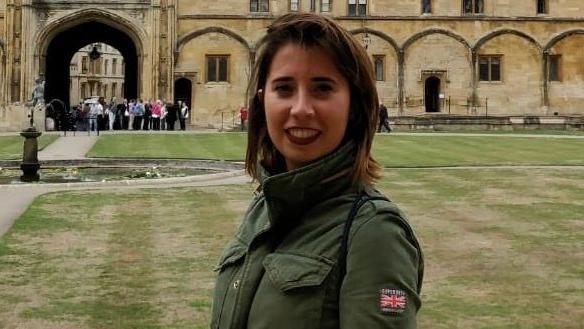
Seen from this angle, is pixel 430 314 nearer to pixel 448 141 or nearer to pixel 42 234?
pixel 42 234

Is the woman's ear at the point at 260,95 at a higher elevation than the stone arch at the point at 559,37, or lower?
lower

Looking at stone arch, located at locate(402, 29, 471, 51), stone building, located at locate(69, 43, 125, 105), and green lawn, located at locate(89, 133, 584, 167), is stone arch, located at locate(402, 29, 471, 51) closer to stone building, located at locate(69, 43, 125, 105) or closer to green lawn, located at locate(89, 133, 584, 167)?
green lawn, located at locate(89, 133, 584, 167)

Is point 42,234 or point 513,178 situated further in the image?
point 513,178

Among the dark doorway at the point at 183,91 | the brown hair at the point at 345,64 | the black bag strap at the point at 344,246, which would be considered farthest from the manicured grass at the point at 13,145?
the black bag strap at the point at 344,246

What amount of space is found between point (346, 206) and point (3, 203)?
35.9ft

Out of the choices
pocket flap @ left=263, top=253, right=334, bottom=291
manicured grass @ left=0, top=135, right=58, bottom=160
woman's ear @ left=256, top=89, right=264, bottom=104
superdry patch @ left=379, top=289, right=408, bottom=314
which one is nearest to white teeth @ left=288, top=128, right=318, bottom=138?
woman's ear @ left=256, top=89, right=264, bottom=104

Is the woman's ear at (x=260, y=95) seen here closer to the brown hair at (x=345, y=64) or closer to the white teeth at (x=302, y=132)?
the brown hair at (x=345, y=64)

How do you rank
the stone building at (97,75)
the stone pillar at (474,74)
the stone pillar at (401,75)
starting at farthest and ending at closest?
the stone building at (97,75) < the stone pillar at (474,74) < the stone pillar at (401,75)

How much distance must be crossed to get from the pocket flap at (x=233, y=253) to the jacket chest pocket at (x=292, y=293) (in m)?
0.20

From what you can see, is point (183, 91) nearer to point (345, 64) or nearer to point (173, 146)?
point (173, 146)

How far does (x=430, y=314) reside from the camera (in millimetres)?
5809

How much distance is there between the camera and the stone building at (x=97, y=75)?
72.8 metres

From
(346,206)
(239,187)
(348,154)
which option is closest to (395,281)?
(346,206)

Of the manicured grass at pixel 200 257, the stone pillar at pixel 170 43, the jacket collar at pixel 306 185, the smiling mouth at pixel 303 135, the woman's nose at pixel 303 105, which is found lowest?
the manicured grass at pixel 200 257
